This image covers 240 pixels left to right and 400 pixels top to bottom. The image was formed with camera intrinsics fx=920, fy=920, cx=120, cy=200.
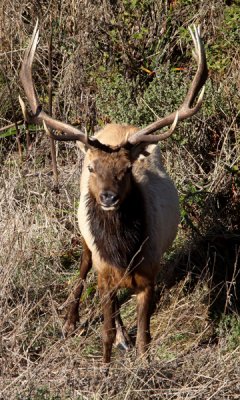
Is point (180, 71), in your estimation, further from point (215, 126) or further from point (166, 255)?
point (166, 255)

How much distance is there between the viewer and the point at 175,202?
738 centimetres

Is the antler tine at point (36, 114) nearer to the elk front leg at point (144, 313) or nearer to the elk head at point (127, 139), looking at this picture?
the elk head at point (127, 139)

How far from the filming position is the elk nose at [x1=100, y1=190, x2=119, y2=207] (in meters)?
6.23

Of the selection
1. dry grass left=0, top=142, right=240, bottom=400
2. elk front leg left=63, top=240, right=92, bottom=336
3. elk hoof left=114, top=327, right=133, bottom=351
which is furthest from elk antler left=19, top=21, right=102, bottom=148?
elk hoof left=114, top=327, right=133, bottom=351

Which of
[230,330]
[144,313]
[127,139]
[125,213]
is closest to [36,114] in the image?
[127,139]

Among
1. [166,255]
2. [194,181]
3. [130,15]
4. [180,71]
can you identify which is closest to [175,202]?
[166,255]

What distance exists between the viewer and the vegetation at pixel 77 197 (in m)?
5.85

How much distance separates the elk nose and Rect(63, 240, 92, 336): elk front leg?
1387mm

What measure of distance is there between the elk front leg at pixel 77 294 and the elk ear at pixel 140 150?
1.31 m

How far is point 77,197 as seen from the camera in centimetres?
891

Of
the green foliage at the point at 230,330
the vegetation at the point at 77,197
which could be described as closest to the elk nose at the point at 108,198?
the vegetation at the point at 77,197

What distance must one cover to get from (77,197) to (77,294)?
4.64ft

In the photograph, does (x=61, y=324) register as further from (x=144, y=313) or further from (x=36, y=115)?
(x=36, y=115)

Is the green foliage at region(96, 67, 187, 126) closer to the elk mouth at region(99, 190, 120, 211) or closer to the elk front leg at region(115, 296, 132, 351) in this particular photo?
the elk front leg at region(115, 296, 132, 351)
